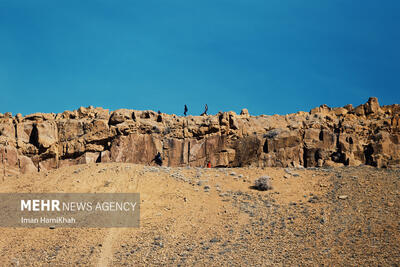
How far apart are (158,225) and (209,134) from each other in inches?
542

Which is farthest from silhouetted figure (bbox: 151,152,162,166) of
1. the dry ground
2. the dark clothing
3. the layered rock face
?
the dry ground

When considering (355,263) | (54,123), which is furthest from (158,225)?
(54,123)

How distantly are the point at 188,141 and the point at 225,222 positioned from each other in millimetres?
12640

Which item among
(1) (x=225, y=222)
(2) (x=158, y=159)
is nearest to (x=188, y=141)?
(2) (x=158, y=159)

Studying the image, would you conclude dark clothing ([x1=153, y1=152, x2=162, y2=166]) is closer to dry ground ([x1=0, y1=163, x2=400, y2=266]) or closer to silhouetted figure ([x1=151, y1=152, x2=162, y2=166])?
silhouetted figure ([x1=151, y1=152, x2=162, y2=166])

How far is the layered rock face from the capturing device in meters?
33.9

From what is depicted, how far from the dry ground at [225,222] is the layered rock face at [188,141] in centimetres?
295

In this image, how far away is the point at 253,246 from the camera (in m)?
21.4

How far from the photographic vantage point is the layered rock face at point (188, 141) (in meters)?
33.9

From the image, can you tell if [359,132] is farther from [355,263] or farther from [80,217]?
[80,217]

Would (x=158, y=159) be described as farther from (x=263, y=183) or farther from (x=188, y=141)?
(x=263, y=183)

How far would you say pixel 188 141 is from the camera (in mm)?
35625

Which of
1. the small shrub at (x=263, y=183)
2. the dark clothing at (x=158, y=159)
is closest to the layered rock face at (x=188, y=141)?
the dark clothing at (x=158, y=159)

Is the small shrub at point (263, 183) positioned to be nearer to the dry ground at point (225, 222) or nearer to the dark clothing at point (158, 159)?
the dry ground at point (225, 222)
